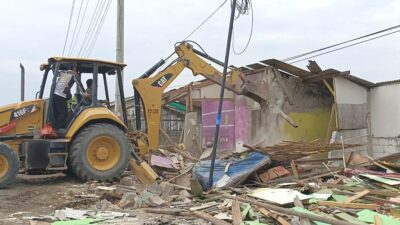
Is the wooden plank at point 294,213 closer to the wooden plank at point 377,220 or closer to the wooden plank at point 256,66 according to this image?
the wooden plank at point 377,220

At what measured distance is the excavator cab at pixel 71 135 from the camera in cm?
1032

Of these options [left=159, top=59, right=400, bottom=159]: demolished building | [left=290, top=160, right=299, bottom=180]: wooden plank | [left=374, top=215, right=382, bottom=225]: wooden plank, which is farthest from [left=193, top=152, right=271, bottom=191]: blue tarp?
[left=159, top=59, right=400, bottom=159]: demolished building

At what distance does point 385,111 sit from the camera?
1555cm

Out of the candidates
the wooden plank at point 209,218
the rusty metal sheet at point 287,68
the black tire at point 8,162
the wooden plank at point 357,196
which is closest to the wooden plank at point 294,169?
the wooden plank at point 357,196

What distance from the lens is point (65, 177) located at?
38.1 ft

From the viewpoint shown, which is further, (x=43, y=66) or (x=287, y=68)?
(x=287, y=68)

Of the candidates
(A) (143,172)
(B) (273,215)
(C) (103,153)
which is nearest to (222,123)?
(A) (143,172)

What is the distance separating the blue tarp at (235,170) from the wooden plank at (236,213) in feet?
6.32

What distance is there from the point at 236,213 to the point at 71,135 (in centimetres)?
475

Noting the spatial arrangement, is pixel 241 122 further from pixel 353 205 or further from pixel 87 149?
pixel 353 205

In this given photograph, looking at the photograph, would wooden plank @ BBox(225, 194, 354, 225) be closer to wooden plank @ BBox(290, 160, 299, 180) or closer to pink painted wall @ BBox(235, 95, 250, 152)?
wooden plank @ BBox(290, 160, 299, 180)

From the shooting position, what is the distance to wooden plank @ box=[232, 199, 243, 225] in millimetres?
6652

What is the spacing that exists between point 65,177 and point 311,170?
5510mm

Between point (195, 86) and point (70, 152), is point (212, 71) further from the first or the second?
point (195, 86)
